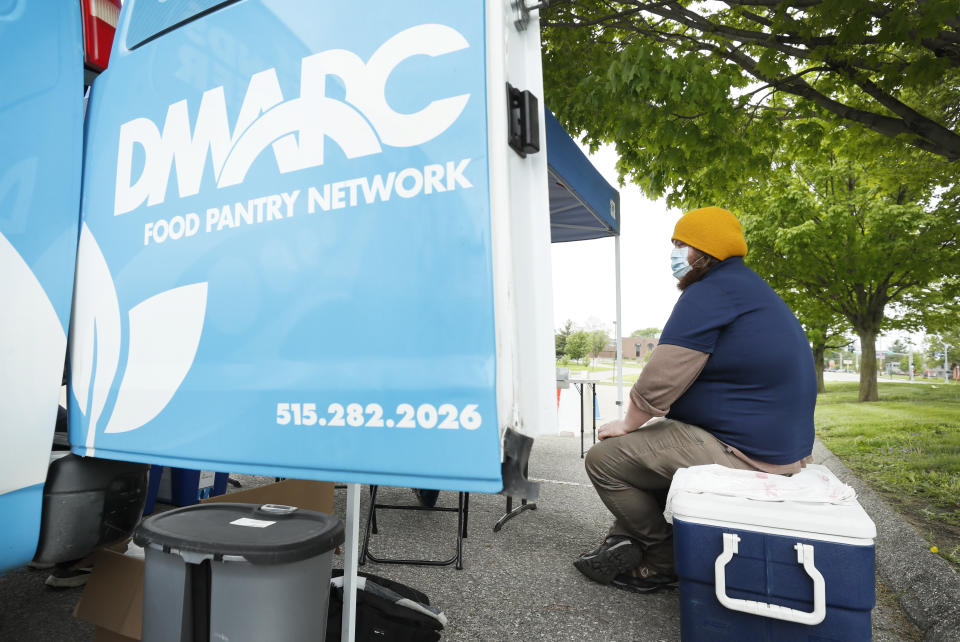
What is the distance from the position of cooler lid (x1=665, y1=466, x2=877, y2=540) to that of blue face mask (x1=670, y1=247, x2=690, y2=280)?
4.39 ft

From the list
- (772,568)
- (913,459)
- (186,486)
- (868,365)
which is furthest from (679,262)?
(868,365)

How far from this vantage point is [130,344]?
1286 millimetres

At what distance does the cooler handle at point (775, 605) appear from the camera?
5.40 ft

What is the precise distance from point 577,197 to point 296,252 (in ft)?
11.0

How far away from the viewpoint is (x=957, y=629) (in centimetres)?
212

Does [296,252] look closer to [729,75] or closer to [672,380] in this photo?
[672,380]

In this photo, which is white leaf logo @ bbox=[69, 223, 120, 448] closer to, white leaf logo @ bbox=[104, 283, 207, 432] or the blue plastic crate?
white leaf logo @ bbox=[104, 283, 207, 432]

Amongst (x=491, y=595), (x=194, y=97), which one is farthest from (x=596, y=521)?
(x=194, y=97)

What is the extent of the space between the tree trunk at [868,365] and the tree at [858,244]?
0.03 meters

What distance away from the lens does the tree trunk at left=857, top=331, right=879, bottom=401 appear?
50.3 ft

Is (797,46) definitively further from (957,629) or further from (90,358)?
(90,358)

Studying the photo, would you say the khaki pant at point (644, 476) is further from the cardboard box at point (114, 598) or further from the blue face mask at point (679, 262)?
the cardboard box at point (114, 598)

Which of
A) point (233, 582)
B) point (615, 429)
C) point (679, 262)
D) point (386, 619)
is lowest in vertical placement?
point (386, 619)

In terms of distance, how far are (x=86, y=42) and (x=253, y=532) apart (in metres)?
1.38
